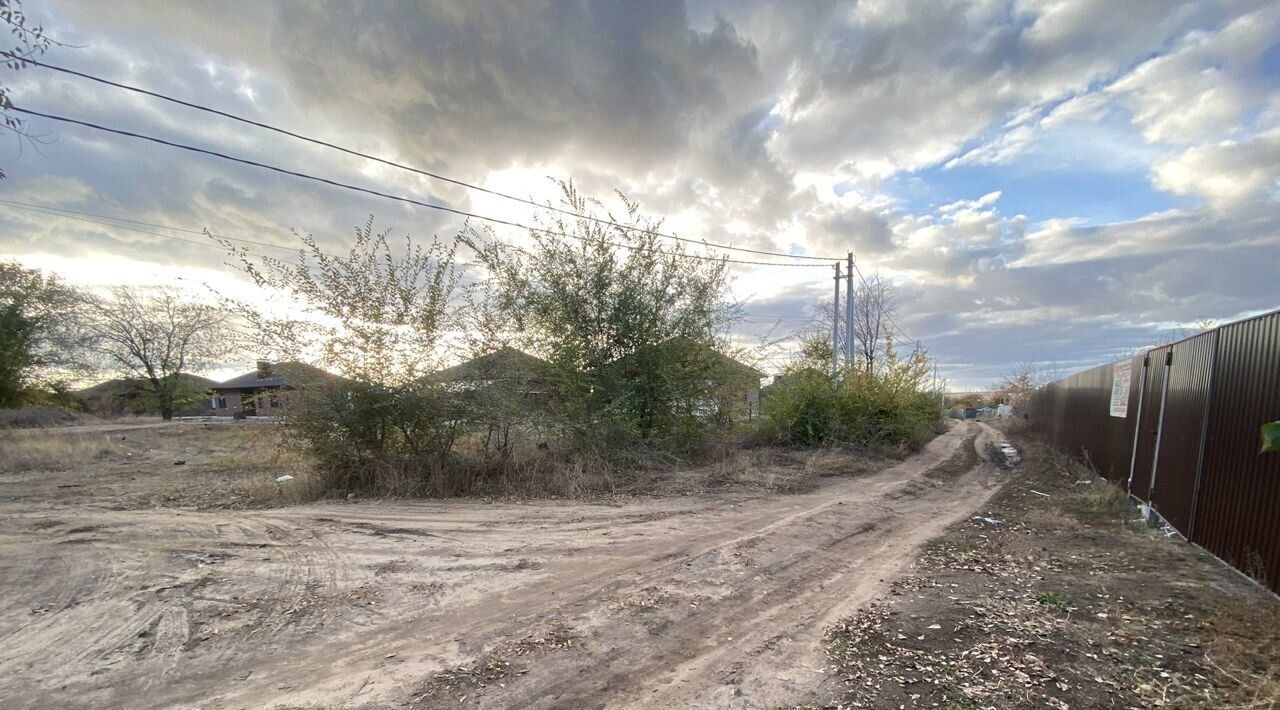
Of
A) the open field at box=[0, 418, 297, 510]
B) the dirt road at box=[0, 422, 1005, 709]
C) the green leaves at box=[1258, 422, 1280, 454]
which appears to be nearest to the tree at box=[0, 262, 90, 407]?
the open field at box=[0, 418, 297, 510]

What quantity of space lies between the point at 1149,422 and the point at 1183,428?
155cm

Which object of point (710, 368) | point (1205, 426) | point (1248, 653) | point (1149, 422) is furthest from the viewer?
point (710, 368)

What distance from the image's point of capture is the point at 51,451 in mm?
13078

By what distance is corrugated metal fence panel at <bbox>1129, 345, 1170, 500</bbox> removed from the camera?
6.84m

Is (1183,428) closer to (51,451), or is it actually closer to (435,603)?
(435,603)

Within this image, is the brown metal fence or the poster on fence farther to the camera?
the poster on fence

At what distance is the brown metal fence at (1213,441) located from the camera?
417cm

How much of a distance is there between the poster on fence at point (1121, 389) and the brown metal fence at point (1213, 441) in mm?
213

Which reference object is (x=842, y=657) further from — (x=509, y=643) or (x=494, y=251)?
(x=494, y=251)

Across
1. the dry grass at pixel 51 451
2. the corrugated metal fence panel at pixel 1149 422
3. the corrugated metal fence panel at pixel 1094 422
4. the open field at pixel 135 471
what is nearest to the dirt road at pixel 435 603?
the open field at pixel 135 471

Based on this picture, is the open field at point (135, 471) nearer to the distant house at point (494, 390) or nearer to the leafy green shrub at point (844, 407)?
the distant house at point (494, 390)

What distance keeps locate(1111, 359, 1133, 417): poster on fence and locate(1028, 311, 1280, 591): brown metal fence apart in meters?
0.21

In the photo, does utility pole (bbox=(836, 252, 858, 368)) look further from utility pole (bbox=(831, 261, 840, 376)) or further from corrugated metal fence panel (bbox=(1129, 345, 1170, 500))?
corrugated metal fence panel (bbox=(1129, 345, 1170, 500))

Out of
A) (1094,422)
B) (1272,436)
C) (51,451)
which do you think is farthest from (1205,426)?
(51,451)
